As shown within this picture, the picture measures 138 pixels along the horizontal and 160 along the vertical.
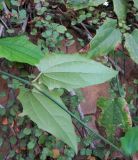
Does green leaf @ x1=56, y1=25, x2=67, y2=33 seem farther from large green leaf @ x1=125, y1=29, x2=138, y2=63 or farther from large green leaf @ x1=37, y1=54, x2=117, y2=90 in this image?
large green leaf @ x1=37, y1=54, x2=117, y2=90

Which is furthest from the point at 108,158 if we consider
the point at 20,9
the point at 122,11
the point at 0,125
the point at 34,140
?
the point at 20,9

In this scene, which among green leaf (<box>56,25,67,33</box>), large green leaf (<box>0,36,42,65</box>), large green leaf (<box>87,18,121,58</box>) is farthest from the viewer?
green leaf (<box>56,25,67,33</box>)

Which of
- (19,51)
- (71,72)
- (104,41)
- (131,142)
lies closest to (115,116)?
(104,41)

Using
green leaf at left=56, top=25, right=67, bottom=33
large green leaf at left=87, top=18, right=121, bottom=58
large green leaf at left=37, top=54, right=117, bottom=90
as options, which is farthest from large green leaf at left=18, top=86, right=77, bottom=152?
green leaf at left=56, top=25, right=67, bottom=33

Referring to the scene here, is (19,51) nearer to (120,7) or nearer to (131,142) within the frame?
(131,142)

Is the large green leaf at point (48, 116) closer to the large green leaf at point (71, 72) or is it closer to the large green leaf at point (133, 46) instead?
the large green leaf at point (71, 72)

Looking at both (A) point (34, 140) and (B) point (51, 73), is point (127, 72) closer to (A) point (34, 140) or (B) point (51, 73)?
(A) point (34, 140)

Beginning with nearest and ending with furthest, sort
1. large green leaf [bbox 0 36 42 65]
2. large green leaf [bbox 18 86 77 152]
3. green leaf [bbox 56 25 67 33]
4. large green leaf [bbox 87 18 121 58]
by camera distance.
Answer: large green leaf [bbox 0 36 42 65] < large green leaf [bbox 18 86 77 152] < large green leaf [bbox 87 18 121 58] < green leaf [bbox 56 25 67 33]
